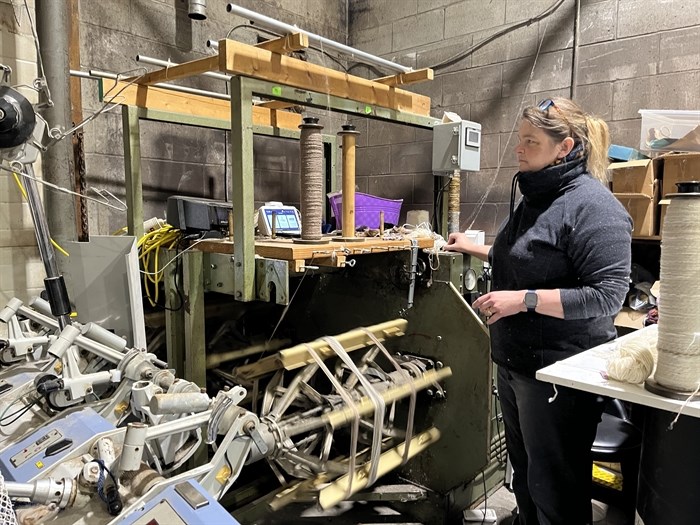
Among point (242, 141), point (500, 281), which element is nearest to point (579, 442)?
point (500, 281)

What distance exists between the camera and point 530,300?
Result: 1423 millimetres

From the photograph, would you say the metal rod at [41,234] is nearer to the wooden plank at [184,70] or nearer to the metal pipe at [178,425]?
the wooden plank at [184,70]

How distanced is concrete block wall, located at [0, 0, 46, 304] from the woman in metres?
2.08

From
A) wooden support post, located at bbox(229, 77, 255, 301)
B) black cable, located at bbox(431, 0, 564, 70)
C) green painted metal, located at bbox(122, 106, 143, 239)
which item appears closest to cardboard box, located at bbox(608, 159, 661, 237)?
black cable, located at bbox(431, 0, 564, 70)

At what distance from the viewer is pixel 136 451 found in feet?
3.16

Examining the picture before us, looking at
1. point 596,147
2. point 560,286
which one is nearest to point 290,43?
point 596,147

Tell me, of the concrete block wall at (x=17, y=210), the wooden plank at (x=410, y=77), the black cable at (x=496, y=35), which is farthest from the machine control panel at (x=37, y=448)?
the black cable at (x=496, y=35)

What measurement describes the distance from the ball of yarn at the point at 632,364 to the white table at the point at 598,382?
2cm

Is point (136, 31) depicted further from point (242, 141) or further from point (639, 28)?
point (639, 28)

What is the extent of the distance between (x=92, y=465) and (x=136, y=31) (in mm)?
2428

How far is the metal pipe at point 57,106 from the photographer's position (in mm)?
2189

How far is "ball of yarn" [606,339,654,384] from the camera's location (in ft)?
3.61

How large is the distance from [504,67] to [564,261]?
2.11 meters

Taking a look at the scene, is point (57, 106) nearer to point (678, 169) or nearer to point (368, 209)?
point (368, 209)
